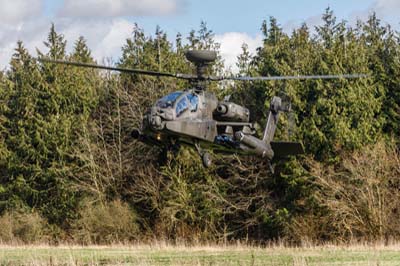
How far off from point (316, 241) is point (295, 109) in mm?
8402

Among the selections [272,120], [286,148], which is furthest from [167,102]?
[272,120]

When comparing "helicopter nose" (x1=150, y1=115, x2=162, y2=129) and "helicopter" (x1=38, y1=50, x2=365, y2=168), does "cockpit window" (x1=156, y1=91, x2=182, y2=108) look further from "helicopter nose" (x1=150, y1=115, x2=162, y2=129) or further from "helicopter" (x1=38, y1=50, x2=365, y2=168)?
"helicopter nose" (x1=150, y1=115, x2=162, y2=129)

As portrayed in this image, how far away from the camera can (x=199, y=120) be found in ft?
66.2

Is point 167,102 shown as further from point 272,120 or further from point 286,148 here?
point 272,120

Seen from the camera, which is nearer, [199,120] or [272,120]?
[199,120]

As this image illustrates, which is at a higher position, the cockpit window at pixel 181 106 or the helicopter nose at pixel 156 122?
the cockpit window at pixel 181 106

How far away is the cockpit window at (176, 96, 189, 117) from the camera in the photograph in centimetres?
1962

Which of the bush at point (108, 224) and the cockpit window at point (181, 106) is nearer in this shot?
the cockpit window at point (181, 106)

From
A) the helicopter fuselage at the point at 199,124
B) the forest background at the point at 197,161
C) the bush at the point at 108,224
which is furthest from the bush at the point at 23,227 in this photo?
the helicopter fuselage at the point at 199,124

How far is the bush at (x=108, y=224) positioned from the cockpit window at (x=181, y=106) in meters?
23.3

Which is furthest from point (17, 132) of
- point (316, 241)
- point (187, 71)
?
point (316, 241)

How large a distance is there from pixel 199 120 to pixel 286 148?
4.86 m

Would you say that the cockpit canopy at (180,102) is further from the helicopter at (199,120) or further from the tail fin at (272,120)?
the tail fin at (272,120)

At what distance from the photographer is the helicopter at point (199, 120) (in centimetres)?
1925
